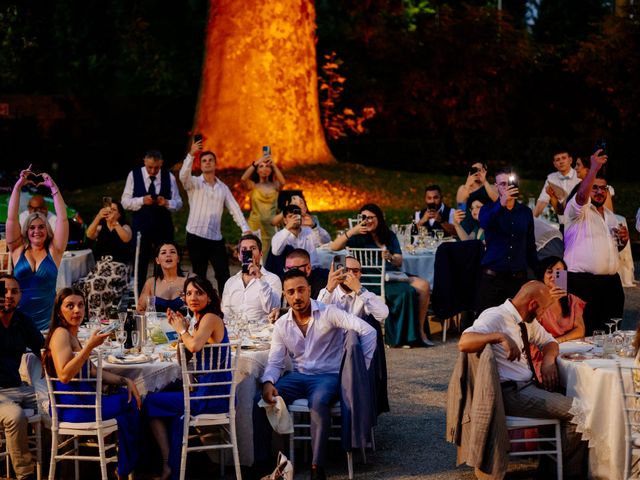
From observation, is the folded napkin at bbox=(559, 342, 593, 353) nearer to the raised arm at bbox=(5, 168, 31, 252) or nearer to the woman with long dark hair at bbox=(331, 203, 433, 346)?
the woman with long dark hair at bbox=(331, 203, 433, 346)

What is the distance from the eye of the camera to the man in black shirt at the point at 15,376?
6570mm

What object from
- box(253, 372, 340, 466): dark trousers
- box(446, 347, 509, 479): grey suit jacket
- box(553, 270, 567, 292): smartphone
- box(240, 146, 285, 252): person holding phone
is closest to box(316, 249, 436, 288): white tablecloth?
box(240, 146, 285, 252): person holding phone

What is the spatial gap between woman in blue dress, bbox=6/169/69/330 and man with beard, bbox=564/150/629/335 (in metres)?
3.72

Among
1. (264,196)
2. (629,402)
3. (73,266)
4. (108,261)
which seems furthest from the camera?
(264,196)

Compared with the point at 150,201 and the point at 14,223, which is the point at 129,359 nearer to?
the point at 14,223

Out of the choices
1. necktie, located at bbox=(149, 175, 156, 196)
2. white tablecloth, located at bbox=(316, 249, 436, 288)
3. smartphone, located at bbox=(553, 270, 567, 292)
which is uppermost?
necktie, located at bbox=(149, 175, 156, 196)

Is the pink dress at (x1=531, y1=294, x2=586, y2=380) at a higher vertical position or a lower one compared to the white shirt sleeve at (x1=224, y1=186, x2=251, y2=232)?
lower

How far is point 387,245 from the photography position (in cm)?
1041

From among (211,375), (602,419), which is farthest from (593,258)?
(211,375)

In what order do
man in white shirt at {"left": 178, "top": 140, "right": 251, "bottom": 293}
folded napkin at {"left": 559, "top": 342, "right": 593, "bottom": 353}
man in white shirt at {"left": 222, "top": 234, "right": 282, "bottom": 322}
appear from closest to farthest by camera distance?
1. folded napkin at {"left": 559, "top": 342, "right": 593, "bottom": 353}
2. man in white shirt at {"left": 222, "top": 234, "right": 282, "bottom": 322}
3. man in white shirt at {"left": 178, "top": 140, "right": 251, "bottom": 293}

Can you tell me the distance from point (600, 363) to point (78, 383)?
2.84 metres

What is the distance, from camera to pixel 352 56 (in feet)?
78.2

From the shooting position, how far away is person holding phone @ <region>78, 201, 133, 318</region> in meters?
10.3

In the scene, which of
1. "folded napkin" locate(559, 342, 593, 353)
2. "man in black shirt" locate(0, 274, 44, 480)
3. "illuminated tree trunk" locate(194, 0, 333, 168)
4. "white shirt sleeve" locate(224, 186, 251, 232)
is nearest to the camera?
"man in black shirt" locate(0, 274, 44, 480)
